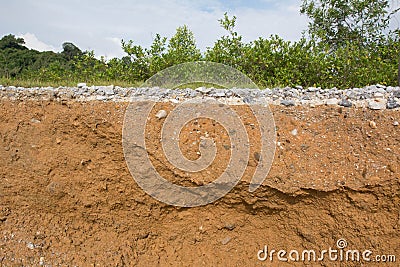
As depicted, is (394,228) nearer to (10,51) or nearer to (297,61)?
(297,61)

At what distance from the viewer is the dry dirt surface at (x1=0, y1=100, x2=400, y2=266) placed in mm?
2996

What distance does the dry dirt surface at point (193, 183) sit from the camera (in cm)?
300

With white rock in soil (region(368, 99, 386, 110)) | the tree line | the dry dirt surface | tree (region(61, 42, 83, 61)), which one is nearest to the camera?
the dry dirt surface

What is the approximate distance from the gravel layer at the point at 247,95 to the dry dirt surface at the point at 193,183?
11cm

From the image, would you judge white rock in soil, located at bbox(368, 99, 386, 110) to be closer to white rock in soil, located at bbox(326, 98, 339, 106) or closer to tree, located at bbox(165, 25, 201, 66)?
white rock in soil, located at bbox(326, 98, 339, 106)

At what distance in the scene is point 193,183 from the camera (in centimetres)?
314

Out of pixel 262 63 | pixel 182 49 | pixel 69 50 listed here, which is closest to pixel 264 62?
pixel 262 63

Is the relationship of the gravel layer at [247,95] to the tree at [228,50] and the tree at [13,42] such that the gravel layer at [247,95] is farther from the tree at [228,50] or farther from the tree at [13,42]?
the tree at [13,42]

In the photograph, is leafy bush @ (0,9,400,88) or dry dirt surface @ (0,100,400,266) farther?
leafy bush @ (0,9,400,88)

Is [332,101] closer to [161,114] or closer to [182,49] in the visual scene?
[161,114]

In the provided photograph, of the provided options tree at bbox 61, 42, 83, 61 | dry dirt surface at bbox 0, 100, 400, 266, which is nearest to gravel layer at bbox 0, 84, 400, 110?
dry dirt surface at bbox 0, 100, 400, 266

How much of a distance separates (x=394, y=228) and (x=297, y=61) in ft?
11.2

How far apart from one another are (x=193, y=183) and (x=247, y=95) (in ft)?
3.40

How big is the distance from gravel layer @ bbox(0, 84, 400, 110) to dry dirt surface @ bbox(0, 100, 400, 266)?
0.35ft
